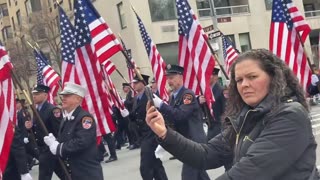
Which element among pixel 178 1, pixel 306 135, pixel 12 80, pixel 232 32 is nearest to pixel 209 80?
pixel 178 1

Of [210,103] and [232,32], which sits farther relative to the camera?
[232,32]

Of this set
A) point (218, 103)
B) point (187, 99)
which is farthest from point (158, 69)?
point (187, 99)

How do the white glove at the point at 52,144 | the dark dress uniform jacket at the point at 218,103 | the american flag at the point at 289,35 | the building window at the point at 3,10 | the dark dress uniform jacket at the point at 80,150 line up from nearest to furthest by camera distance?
the dark dress uniform jacket at the point at 80,150 → the white glove at the point at 52,144 → the dark dress uniform jacket at the point at 218,103 → the american flag at the point at 289,35 → the building window at the point at 3,10

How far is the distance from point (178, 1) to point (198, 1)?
23292mm

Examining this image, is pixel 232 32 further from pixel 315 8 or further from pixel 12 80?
pixel 12 80

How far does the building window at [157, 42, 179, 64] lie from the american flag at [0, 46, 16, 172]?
23.6 m

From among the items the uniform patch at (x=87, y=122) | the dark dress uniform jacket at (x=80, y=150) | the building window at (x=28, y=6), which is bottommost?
the dark dress uniform jacket at (x=80, y=150)

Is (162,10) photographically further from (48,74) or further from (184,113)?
(184,113)

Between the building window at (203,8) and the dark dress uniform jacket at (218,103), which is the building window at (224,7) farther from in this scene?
the dark dress uniform jacket at (218,103)

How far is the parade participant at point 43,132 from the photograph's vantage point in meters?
6.55

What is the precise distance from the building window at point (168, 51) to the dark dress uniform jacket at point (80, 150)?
79.2ft

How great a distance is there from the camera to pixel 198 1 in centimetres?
3128

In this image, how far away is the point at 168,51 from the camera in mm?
29422

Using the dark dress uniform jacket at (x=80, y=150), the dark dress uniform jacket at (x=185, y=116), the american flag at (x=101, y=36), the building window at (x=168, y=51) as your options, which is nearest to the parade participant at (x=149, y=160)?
the dark dress uniform jacket at (x=185, y=116)
